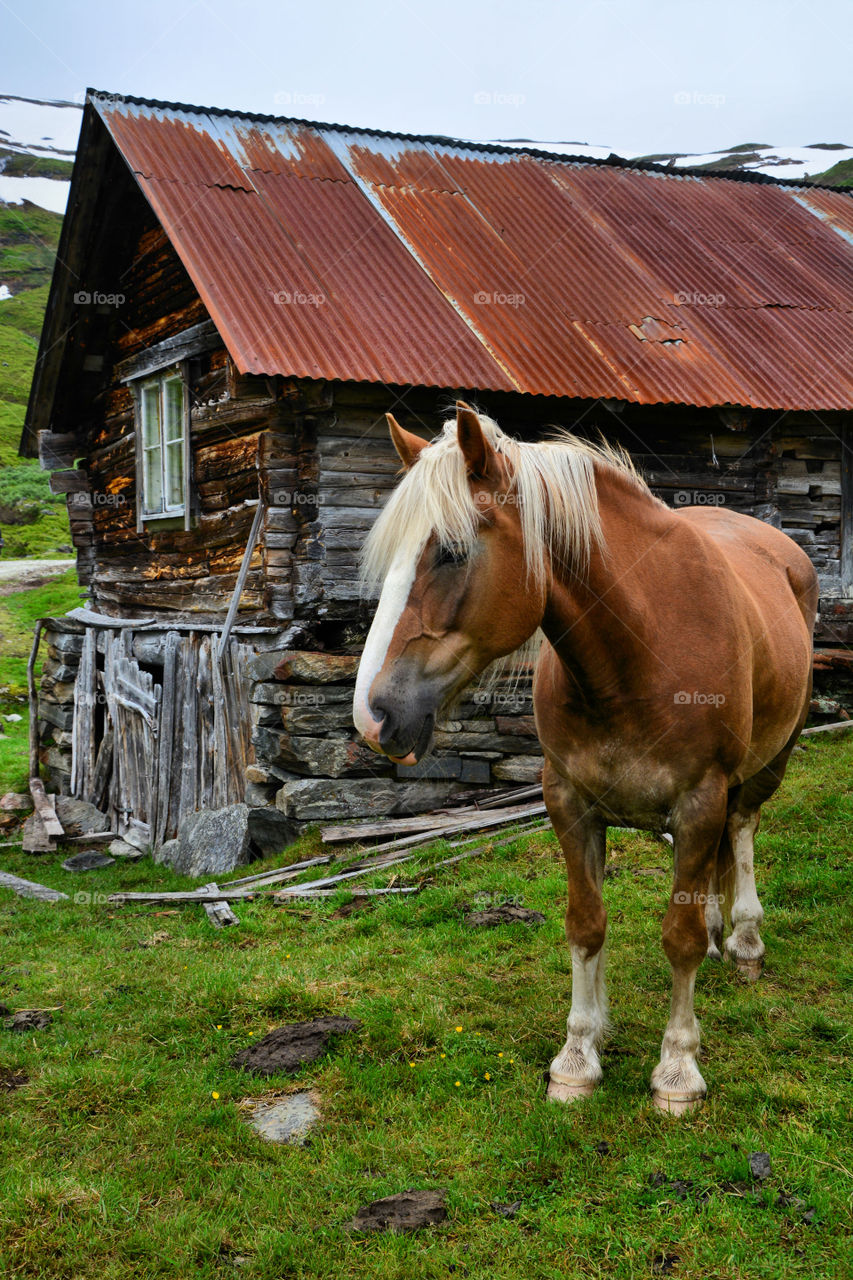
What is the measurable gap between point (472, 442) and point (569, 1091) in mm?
2370

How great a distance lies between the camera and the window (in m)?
10.4

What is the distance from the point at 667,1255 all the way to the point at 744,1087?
92 cm

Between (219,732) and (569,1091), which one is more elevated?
(569,1091)

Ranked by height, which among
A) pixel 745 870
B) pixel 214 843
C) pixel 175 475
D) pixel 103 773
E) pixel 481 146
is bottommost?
pixel 103 773

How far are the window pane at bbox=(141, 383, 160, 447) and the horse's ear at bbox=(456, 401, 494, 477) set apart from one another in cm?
906

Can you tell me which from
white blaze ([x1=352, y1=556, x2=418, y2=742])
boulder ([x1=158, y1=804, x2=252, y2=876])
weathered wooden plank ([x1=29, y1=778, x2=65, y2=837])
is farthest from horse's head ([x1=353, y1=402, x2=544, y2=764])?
weathered wooden plank ([x1=29, y1=778, x2=65, y2=837])

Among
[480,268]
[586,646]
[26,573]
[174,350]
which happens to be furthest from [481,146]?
[26,573]

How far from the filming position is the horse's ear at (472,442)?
2732 millimetres

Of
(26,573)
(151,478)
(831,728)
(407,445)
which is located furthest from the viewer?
(26,573)

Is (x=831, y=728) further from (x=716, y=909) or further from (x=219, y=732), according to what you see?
(x=219, y=732)

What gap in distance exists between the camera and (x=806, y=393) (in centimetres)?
944

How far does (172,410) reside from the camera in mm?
10625

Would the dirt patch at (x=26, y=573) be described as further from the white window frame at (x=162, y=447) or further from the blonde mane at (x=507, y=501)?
the blonde mane at (x=507, y=501)

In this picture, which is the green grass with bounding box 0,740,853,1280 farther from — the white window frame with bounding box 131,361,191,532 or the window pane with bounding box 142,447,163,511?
the window pane with bounding box 142,447,163,511
